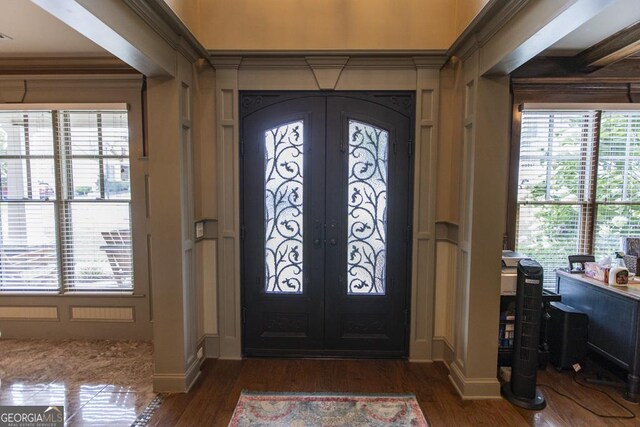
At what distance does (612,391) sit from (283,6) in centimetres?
421

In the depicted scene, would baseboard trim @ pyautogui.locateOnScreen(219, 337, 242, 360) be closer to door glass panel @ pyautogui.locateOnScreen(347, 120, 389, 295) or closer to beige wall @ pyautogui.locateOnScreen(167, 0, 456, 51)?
door glass panel @ pyautogui.locateOnScreen(347, 120, 389, 295)

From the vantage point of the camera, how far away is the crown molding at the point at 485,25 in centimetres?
205

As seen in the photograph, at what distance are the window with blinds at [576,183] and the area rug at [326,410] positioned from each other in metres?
2.10

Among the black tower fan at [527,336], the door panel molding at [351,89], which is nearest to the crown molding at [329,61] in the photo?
the door panel molding at [351,89]

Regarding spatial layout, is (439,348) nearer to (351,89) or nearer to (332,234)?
(332,234)

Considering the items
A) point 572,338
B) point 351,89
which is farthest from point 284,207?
point 572,338

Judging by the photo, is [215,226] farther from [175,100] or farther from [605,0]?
[605,0]

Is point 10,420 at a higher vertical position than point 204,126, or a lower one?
lower

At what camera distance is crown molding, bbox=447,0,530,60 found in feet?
6.73

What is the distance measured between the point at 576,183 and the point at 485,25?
6.97 ft

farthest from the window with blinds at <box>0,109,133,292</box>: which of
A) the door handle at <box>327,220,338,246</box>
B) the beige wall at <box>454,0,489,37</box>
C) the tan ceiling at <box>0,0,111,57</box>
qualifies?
the beige wall at <box>454,0,489,37</box>

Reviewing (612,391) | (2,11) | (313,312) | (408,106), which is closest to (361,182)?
(408,106)

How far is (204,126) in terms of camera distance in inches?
124

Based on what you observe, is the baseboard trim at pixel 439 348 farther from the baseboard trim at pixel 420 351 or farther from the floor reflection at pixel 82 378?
the floor reflection at pixel 82 378
